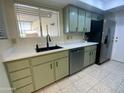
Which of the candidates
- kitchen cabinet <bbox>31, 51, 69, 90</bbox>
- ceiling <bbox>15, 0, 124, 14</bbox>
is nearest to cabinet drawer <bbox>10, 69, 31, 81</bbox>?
kitchen cabinet <bbox>31, 51, 69, 90</bbox>

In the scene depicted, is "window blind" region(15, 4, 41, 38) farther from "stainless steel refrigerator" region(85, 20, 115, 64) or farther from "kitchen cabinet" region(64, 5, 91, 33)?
"stainless steel refrigerator" region(85, 20, 115, 64)

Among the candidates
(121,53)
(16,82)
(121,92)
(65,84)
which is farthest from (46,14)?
(121,53)

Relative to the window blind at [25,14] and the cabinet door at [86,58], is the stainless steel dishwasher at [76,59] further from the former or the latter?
the window blind at [25,14]

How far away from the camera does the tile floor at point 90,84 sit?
1694 mm

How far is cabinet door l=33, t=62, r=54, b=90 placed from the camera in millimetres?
1540

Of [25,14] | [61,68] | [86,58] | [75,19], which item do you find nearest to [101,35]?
[86,58]

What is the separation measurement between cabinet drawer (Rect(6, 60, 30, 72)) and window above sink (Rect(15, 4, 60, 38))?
2.62 ft

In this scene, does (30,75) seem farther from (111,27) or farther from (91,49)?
(111,27)

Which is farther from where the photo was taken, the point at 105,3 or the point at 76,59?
the point at 105,3

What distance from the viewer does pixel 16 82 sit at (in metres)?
1.32

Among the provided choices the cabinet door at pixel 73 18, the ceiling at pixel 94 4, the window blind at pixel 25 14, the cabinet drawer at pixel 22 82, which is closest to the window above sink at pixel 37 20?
the window blind at pixel 25 14

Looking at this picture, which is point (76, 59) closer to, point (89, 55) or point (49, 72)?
point (89, 55)

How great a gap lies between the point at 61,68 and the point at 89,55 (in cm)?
129

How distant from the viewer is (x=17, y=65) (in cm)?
128
